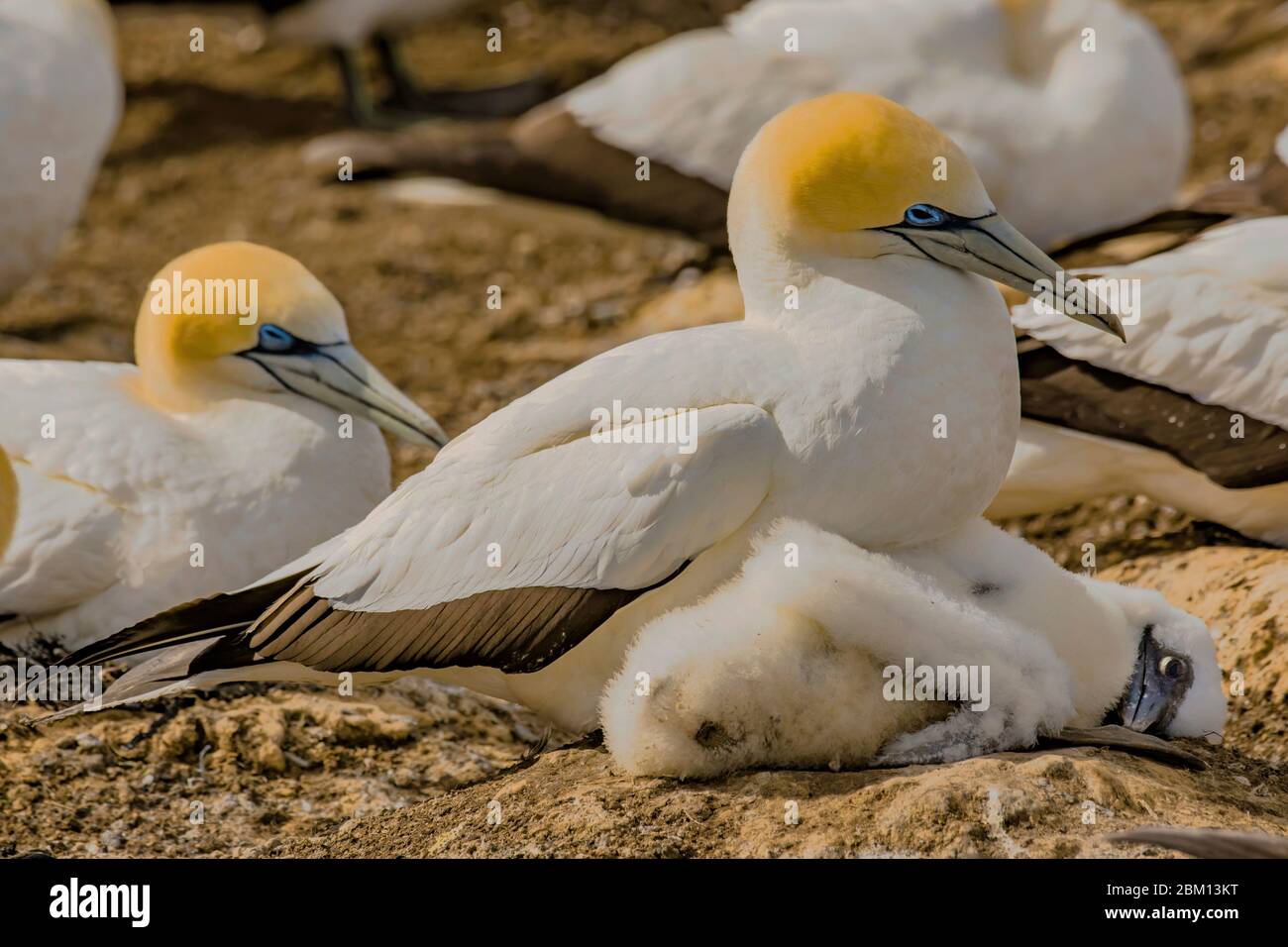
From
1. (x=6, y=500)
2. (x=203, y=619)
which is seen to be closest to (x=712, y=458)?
(x=203, y=619)

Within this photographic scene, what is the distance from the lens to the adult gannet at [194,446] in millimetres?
5582

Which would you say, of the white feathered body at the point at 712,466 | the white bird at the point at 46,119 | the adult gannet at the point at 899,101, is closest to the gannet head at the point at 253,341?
the white feathered body at the point at 712,466

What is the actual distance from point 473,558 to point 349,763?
106 cm

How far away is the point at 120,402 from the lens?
19.6ft

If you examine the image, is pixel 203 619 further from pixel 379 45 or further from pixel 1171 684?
pixel 379 45

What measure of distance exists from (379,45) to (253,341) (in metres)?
7.36

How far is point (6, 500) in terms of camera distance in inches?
195

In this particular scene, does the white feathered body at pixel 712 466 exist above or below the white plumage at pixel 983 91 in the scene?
below

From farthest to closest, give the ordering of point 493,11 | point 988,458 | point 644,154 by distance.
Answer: point 493,11, point 644,154, point 988,458

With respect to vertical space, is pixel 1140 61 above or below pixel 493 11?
below

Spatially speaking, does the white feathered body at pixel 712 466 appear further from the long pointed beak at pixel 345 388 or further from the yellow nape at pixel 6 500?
the long pointed beak at pixel 345 388

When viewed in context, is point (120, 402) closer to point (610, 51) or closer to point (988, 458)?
point (988, 458)

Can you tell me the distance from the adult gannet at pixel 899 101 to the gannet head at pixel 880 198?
3.42m

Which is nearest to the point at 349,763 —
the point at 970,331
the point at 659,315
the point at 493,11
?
the point at 970,331
